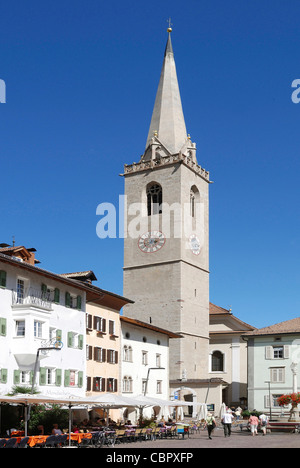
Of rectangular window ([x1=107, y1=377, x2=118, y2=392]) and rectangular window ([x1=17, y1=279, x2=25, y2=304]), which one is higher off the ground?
rectangular window ([x1=17, y1=279, x2=25, y2=304])

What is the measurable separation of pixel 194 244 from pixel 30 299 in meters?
40.8

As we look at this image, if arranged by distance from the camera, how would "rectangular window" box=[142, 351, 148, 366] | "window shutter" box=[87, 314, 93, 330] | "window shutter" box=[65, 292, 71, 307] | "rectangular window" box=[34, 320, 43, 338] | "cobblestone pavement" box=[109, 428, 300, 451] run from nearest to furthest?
A: 1. "cobblestone pavement" box=[109, 428, 300, 451]
2. "rectangular window" box=[34, 320, 43, 338]
3. "window shutter" box=[65, 292, 71, 307]
4. "window shutter" box=[87, 314, 93, 330]
5. "rectangular window" box=[142, 351, 148, 366]

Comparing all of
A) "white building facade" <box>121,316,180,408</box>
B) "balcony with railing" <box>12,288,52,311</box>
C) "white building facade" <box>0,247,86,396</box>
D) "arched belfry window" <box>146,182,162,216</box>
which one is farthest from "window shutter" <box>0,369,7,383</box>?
"arched belfry window" <box>146,182,162,216</box>

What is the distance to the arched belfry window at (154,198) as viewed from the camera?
79812 mm

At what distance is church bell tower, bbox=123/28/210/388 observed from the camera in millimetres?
75000

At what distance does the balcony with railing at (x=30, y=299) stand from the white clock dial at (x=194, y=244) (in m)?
38.0

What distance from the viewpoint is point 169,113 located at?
8562 cm

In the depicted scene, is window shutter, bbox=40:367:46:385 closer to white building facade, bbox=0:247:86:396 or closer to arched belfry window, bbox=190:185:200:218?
white building facade, bbox=0:247:86:396

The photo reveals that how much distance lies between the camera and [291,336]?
65.1 m

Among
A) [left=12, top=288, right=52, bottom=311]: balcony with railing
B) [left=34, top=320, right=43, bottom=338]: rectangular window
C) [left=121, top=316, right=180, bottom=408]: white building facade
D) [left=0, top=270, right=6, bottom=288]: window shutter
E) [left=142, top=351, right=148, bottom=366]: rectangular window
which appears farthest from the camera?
[left=142, top=351, right=148, bottom=366]: rectangular window

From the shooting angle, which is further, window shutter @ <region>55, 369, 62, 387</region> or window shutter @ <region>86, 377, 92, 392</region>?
window shutter @ <region>86, 377, 92, 392</region>

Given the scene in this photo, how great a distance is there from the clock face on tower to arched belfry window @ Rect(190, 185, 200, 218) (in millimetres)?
5317
